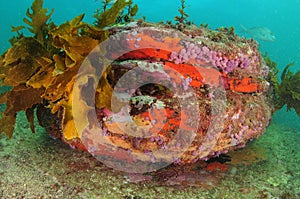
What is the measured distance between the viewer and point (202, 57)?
11.3ft

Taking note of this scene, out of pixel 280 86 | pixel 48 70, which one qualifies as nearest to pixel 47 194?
pixel 48 70

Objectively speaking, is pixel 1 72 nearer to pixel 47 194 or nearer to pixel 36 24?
pixel 36 24

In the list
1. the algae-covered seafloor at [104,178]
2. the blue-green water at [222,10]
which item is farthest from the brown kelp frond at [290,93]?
the blue-green water at [222,10]

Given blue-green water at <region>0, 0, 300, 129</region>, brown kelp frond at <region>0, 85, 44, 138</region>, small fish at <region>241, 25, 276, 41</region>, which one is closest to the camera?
brown kelp frond at <region>0, 85, 44, 138</region>

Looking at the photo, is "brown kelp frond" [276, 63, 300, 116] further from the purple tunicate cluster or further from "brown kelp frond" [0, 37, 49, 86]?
"brown kelp frond" [0, 37, 49, 86]

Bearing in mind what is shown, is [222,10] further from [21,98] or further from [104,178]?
[104,178]

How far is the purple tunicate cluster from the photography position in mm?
3385

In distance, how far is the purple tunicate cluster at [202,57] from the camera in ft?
11.1

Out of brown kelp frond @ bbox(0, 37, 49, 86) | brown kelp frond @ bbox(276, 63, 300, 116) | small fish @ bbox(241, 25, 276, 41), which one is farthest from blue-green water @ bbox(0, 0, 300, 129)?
brown kelp frond @ bbox(0, 37, 49, 86)

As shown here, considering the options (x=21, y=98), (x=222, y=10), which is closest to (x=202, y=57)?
(x=21, y=98)

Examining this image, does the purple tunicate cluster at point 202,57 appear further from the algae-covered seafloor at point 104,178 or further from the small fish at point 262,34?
the small fish at point 262,34

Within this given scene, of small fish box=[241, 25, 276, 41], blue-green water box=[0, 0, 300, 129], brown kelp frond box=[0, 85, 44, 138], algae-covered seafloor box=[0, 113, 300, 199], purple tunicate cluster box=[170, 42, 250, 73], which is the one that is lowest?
algae-covered seafloor box=[0, 113, 300, 199]

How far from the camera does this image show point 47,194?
2781 millimetres

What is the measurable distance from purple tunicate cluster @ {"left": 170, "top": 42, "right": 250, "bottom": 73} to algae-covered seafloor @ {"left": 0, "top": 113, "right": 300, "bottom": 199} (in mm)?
1742
